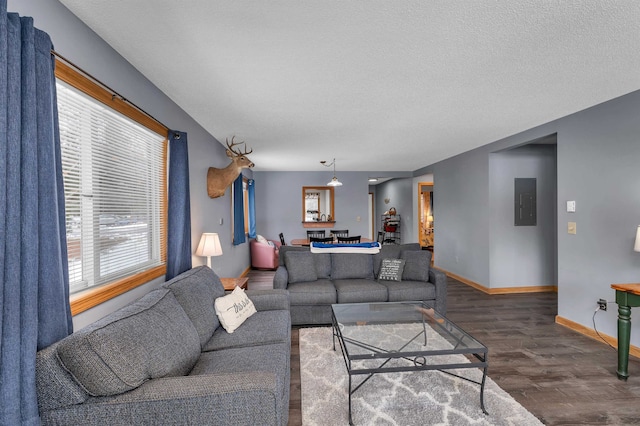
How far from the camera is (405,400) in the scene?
2.13 meters

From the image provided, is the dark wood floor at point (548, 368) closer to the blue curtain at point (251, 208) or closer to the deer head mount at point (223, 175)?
the deer head mount at point (223, 175)

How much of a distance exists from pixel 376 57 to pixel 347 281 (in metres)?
2.63

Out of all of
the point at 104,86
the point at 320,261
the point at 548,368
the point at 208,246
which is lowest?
the point at 548,368

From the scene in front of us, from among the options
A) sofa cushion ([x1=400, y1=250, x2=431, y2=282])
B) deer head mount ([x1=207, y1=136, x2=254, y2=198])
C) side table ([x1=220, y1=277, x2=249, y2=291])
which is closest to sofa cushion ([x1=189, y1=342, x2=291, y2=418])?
side table ([x1=220, y1=277, x2=249, y2=291])

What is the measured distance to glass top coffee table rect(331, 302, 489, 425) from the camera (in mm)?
1965

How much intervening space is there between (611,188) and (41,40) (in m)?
4.56

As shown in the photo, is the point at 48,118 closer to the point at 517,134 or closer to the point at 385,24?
the point at 385,24

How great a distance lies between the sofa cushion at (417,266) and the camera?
12.7 feet

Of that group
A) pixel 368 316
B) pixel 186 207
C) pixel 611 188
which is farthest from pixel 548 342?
pixel 186 207

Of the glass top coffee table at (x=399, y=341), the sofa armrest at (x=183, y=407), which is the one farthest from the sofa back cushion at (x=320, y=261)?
the sofa armrest at (x=183, y=407)

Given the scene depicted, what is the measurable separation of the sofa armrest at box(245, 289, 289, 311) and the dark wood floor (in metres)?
0.49

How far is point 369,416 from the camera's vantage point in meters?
1.97

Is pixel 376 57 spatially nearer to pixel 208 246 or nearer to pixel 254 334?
pixel 254 334

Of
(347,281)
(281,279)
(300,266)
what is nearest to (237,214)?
(300,266)
